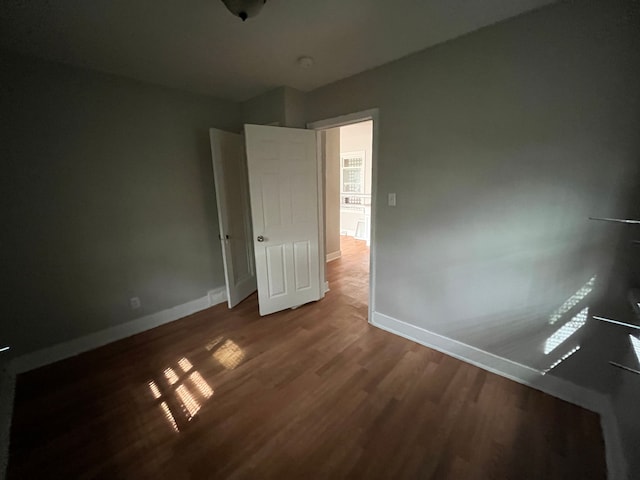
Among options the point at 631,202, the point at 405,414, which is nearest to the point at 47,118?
the point at 405,414

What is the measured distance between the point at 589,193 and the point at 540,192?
21 cm

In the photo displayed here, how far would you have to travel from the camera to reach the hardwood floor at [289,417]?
1296mm

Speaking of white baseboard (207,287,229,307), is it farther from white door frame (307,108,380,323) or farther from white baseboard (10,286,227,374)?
white door frame (307,108,380,323)

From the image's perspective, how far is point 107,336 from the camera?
2324 mm

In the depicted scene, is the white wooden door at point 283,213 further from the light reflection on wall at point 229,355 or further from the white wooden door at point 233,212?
the light reflection on wall at point 229,355

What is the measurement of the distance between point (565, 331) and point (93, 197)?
3718 mm

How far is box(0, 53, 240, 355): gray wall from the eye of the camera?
1854mm

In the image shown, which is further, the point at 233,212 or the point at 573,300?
the point at 233,212

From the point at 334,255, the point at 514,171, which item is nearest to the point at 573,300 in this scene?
the point at 514,171

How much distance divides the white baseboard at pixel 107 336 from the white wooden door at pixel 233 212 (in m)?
0.35

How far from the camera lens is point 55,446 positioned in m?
1.41

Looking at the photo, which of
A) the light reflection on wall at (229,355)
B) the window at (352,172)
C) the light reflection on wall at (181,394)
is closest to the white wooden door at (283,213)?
the light reflection on wall at (229,355)

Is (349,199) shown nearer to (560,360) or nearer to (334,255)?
(334,255)

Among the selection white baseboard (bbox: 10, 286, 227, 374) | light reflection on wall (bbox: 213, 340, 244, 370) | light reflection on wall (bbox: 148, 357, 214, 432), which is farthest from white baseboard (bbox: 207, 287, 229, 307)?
light reflection on wall (bbox: 148, 357, 214, 432)
